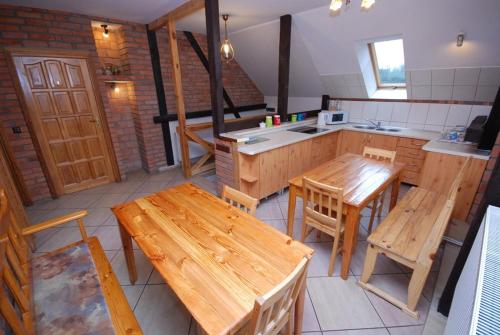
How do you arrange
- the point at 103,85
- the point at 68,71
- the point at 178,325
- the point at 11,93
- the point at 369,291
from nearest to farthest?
the point at 178,325
the point at 369,291
the point at 11,93
the point at 68,71
the point at 103,85

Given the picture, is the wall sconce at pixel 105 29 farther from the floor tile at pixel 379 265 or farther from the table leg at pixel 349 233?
the floor tile at pixel 379 265

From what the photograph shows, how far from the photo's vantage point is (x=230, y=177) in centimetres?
281

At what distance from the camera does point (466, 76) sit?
112 inches

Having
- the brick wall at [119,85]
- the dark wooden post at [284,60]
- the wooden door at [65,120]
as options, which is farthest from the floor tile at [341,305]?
the wooden door at [65,120]

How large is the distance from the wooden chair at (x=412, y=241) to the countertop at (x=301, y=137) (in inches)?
37.7

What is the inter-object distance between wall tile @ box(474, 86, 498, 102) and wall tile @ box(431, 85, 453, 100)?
28cm

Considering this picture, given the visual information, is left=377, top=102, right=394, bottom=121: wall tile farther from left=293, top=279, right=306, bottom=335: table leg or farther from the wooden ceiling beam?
left=293, top=279, right=306, bottom=335: table leg

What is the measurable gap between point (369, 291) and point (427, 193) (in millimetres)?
1155

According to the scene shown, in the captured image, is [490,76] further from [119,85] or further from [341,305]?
[119,85]

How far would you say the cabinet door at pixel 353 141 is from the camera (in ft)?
12.0

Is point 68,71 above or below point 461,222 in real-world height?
above

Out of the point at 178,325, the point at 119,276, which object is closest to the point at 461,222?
the point at 178,325

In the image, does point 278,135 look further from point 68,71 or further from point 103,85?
point 68,71

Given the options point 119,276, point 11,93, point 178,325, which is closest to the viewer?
point 178,325
